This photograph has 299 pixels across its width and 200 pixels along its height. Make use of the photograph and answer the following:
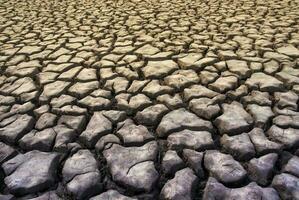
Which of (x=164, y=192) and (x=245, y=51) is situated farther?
(x=245, y=51)

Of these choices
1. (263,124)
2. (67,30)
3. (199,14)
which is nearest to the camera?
(263,124)

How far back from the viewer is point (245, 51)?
2.74 meters

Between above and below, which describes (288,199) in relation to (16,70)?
above

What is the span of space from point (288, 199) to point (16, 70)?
6.72 feet

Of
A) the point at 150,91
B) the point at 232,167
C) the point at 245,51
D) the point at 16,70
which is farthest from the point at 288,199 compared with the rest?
the point at 16,70

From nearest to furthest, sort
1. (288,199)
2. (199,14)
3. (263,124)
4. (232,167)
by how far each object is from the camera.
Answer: (288,199) < (232,167) < (263,124) < (199,14)

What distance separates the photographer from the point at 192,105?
2035 mm

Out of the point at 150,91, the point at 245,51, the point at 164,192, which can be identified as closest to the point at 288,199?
the point at 164,192

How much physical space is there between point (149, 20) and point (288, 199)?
8.70ft

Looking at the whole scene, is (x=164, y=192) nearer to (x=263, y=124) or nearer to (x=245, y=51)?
(x=263, y=124)

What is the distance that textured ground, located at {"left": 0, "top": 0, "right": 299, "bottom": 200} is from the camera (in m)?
1.51

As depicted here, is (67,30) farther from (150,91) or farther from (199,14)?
(150,91)

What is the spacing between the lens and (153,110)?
6.59 feet

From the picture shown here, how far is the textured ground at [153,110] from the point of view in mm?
1515
